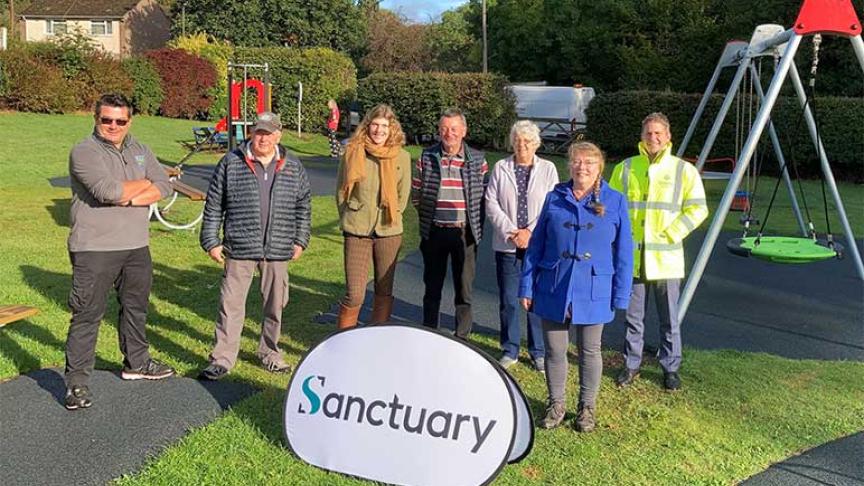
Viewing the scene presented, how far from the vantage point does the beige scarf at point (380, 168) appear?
208 inches

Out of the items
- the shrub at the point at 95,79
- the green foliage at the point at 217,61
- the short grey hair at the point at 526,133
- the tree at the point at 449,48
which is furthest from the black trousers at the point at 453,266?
the tree at the point at 449,48

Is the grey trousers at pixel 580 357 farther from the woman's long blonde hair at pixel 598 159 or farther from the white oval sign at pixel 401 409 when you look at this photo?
the white oval sign at pixel 401 409

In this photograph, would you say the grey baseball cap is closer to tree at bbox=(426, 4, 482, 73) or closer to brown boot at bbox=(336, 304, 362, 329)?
brown boot at bbox=(336, 304, 362, 329)

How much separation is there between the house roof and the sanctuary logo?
61.2 meters

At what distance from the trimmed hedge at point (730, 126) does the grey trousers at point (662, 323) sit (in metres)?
16.3

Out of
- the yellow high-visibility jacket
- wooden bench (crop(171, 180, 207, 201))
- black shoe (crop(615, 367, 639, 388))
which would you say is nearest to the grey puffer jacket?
the yellow high-visibility jacket

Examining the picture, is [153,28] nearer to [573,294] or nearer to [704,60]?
[704,60]

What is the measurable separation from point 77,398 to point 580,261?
302 centimetres

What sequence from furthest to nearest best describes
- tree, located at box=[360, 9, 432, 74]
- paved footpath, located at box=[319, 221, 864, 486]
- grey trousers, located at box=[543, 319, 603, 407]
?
tree, located at box=[360, 9, 432, 74] → grey trousers, located at box=[543, 319, 603, 407] → paved footpath, located at box=[319, 221, 864, 486]

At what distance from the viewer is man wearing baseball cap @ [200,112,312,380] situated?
507 centimetres

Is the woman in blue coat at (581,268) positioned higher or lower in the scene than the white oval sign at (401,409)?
higher

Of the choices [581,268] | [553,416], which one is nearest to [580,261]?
[581,268]

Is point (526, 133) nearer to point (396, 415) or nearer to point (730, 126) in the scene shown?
point (396, 415)

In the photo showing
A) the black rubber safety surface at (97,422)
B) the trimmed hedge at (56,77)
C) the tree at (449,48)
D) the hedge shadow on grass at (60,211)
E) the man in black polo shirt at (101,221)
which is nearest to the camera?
the black rubber safety surface at (97,422)
